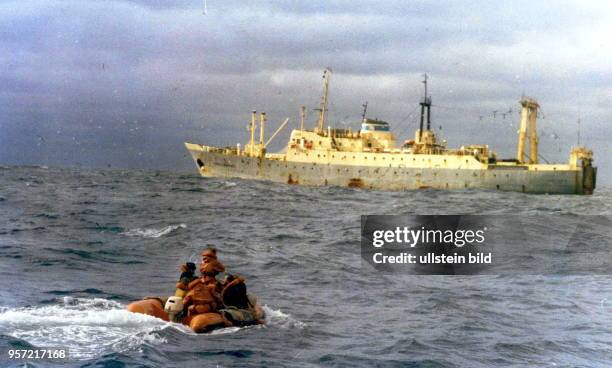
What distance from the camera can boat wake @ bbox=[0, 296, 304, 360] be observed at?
11023 millimetres

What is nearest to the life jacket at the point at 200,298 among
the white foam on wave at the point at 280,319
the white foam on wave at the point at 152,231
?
the white foam on wave at the point at 280,319

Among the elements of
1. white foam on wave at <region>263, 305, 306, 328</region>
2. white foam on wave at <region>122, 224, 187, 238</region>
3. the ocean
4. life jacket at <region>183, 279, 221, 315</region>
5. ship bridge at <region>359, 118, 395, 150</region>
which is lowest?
white foam on wave at <region>263, 305, 306, 328</region>

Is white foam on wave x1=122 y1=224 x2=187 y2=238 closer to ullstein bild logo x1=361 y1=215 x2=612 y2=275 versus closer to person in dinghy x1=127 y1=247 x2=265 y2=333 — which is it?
ullstein bild logo x1=361 y1=215 x2=612 y2=275

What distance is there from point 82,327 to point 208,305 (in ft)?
8.02

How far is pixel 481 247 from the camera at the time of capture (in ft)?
84.8

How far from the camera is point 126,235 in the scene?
25859 millimetres

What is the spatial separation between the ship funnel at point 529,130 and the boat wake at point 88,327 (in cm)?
6463

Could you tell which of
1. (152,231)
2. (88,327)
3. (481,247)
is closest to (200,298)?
(88,327)

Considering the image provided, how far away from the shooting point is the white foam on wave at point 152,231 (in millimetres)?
26347

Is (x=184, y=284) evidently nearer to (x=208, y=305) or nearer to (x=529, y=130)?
(x=208, y=305)

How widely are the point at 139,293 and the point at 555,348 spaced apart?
9.63 metres

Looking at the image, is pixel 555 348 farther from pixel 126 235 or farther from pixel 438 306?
pixel 126 235

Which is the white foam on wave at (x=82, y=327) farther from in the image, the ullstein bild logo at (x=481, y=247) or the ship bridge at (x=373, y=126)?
the ship bridge at (x=373, y=126)

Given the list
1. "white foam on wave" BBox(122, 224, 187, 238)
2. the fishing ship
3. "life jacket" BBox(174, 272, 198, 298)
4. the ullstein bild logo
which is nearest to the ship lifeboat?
"life jacket" BBox(174, 272, 198, 298)
